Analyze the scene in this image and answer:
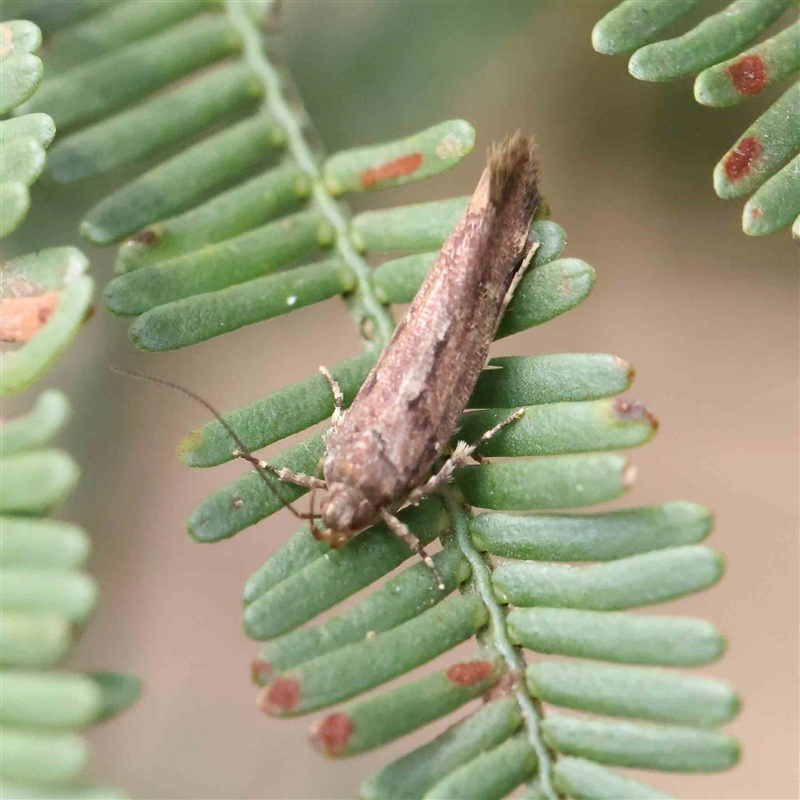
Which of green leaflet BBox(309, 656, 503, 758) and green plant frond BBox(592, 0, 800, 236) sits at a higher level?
green plant frond BBox(592, 0, 800, 236)

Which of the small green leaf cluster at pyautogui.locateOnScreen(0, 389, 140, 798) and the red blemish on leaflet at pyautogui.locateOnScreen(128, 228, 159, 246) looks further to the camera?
the red blemish on leaflet at pyautogui.locateOnScreen(128, 228, 159, 246)

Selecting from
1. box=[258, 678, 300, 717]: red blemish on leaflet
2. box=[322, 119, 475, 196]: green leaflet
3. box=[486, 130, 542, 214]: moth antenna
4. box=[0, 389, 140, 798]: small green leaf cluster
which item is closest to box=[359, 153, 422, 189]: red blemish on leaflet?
box=[322, 119, 475, 196]: green leaflet

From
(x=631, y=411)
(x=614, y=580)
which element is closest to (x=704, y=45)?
(x=631, y=411)

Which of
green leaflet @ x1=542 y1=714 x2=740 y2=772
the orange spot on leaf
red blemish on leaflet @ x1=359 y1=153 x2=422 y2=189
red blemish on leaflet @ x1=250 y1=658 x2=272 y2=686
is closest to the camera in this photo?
green leaflet @ x1=542 y1=714 x2=740 y2=772

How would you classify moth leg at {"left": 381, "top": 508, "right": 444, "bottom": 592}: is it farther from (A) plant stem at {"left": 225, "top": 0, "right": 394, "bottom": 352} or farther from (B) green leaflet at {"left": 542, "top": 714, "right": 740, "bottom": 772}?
(A) plant stem at {"left": 225, "top": 0, "right": 394, "bottom": 352}

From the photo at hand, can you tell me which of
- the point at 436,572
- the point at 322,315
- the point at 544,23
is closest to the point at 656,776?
the point at 436,572

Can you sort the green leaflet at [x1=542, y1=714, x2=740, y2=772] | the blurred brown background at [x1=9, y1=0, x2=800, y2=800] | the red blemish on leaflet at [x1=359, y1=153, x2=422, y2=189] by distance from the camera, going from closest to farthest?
1. the green leaflet at [x1=542, y1=714, x2=740, y2=772]
2. the red blemish on leaflet at [x1=359, y1=153, x2=422, y2=189]
3. the blurred brown background at [x1=9, y1=0, x2=800, y2=800]

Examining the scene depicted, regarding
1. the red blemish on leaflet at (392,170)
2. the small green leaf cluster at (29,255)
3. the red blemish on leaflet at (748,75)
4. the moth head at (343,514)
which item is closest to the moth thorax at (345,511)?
the moth head at (343,514)

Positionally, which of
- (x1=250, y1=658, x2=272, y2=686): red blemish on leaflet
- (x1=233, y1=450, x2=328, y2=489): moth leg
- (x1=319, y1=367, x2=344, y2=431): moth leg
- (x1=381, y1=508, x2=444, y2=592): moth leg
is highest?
(x1=319, y1=367, x2=344, y2=431): moth leg
